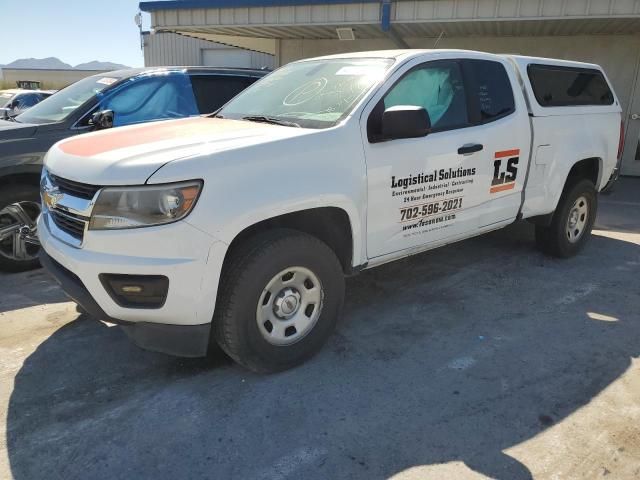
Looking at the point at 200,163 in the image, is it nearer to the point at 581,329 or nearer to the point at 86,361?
the point at 86,361

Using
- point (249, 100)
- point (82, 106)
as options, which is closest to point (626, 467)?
point (249, 100)

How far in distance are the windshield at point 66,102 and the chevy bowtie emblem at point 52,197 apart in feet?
7.10

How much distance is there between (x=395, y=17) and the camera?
9602mm

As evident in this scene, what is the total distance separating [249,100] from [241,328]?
1.98m

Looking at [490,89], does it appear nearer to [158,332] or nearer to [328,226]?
[328,226]

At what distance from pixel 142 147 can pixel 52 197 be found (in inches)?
→ 25.8

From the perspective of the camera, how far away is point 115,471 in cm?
242

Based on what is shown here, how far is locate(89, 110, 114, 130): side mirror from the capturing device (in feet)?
Result: 16.3

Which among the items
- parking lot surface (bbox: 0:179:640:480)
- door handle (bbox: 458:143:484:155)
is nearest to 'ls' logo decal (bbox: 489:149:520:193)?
door handle (bbox: 458:143:484:155)

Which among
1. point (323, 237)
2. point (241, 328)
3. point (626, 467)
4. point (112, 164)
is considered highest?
point (112, 164)

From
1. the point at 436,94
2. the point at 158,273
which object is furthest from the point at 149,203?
the point at 436,94

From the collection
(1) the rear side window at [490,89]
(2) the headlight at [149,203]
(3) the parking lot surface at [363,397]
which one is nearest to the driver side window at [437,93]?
(1) the rear side window at [490,89]

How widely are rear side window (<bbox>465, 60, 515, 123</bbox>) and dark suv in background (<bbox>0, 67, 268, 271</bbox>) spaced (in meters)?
2.95

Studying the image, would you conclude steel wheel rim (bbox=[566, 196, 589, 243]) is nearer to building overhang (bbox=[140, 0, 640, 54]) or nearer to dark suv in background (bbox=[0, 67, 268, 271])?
dark suv in background (bbox=[0, 67, 268, 271])
